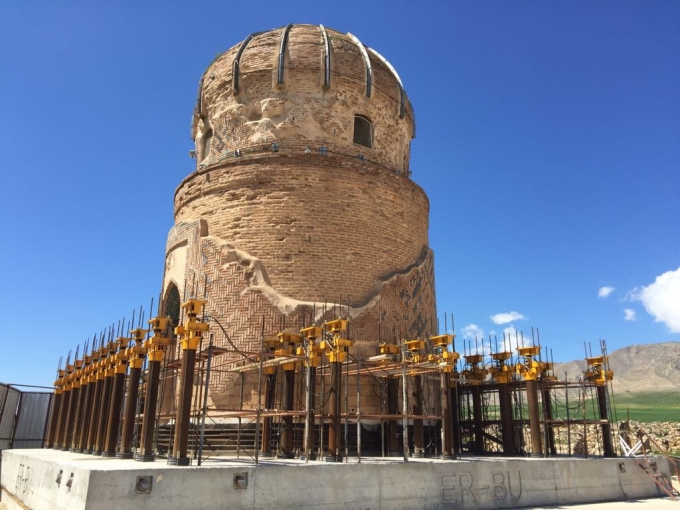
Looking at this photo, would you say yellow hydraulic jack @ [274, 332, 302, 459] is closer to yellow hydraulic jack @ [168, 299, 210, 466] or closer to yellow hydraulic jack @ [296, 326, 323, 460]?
yellow hydraulic jack @ [296, 326, 323, 460]

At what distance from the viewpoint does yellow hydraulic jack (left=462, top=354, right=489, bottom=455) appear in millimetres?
15961

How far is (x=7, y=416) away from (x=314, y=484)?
18655mm

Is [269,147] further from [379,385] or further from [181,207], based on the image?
[379,385]

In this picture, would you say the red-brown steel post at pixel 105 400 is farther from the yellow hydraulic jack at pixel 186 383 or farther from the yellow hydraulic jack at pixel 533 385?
the yellow hydraulic jack at pixel 533 385

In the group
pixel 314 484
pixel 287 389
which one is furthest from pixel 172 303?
pixel 314 484

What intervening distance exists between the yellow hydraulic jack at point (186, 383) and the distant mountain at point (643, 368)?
95076mm

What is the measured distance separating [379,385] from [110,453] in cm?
618

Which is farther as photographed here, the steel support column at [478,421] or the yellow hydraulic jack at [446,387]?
the steel support column at [478,421]

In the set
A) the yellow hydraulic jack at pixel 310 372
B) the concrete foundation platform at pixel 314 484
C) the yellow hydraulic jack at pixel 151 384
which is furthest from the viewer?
the yellow hydraulic jack at pixel 310 372

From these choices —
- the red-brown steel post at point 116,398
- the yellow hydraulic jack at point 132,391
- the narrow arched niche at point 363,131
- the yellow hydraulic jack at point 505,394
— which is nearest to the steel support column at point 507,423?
the yellow hydraulic jack at point 505,394

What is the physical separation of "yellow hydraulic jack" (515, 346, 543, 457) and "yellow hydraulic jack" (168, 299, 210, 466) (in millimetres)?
7956

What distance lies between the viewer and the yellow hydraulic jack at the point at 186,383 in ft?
29.5

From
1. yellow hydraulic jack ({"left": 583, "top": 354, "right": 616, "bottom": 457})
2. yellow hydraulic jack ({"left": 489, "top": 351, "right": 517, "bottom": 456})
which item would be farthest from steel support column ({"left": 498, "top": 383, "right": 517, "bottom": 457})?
yellow hydraulic jack ({"left": 583, "top": 354, "right": 616, "bottom": 457})

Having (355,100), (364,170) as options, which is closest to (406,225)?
(364,170)
